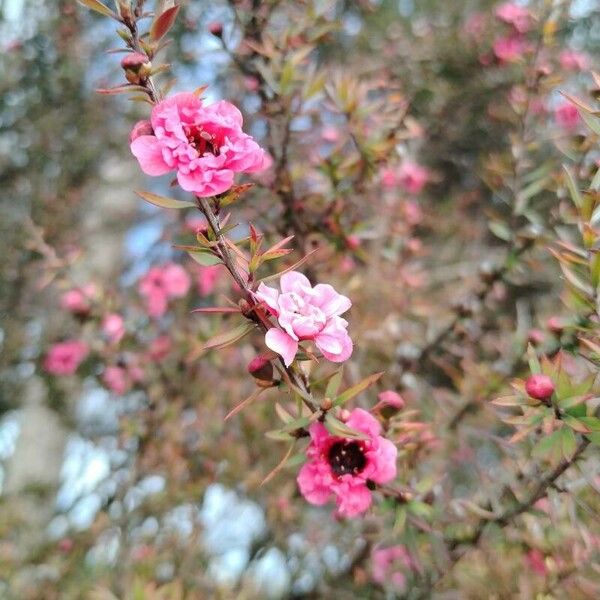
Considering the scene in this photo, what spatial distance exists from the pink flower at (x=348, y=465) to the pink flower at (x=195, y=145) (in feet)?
1.23

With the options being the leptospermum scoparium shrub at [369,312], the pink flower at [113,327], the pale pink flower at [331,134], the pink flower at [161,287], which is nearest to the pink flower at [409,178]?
the leptospermum scoparium shrub at [369,312]

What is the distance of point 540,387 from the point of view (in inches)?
36.4

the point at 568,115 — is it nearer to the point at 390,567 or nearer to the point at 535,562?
the point at 535,562

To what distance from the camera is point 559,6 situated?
1647 millimetres

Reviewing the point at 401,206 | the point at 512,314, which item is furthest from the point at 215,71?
the point at 512,314

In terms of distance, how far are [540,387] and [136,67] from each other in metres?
0.68

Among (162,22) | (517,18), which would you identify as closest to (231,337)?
(162,22)

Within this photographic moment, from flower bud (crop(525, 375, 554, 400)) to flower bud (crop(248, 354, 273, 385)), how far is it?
360 millimetres

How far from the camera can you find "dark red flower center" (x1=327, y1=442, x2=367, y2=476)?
0.98 m

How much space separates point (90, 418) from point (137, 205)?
5.89 ft

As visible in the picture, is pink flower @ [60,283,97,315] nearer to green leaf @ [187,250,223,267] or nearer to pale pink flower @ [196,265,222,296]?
pale pink flower @ [196,265,222,296]

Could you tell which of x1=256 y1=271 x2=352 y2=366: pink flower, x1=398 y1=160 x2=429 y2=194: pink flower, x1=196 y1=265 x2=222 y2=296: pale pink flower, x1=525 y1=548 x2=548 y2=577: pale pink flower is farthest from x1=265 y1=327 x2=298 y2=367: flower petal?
x1=398 y1=160 x2=429 y2=194: pink flower

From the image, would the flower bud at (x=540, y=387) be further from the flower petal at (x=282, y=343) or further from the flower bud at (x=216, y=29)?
the flower bud at (x=216, y=29)

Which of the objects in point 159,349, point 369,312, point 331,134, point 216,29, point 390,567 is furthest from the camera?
point 369,312
